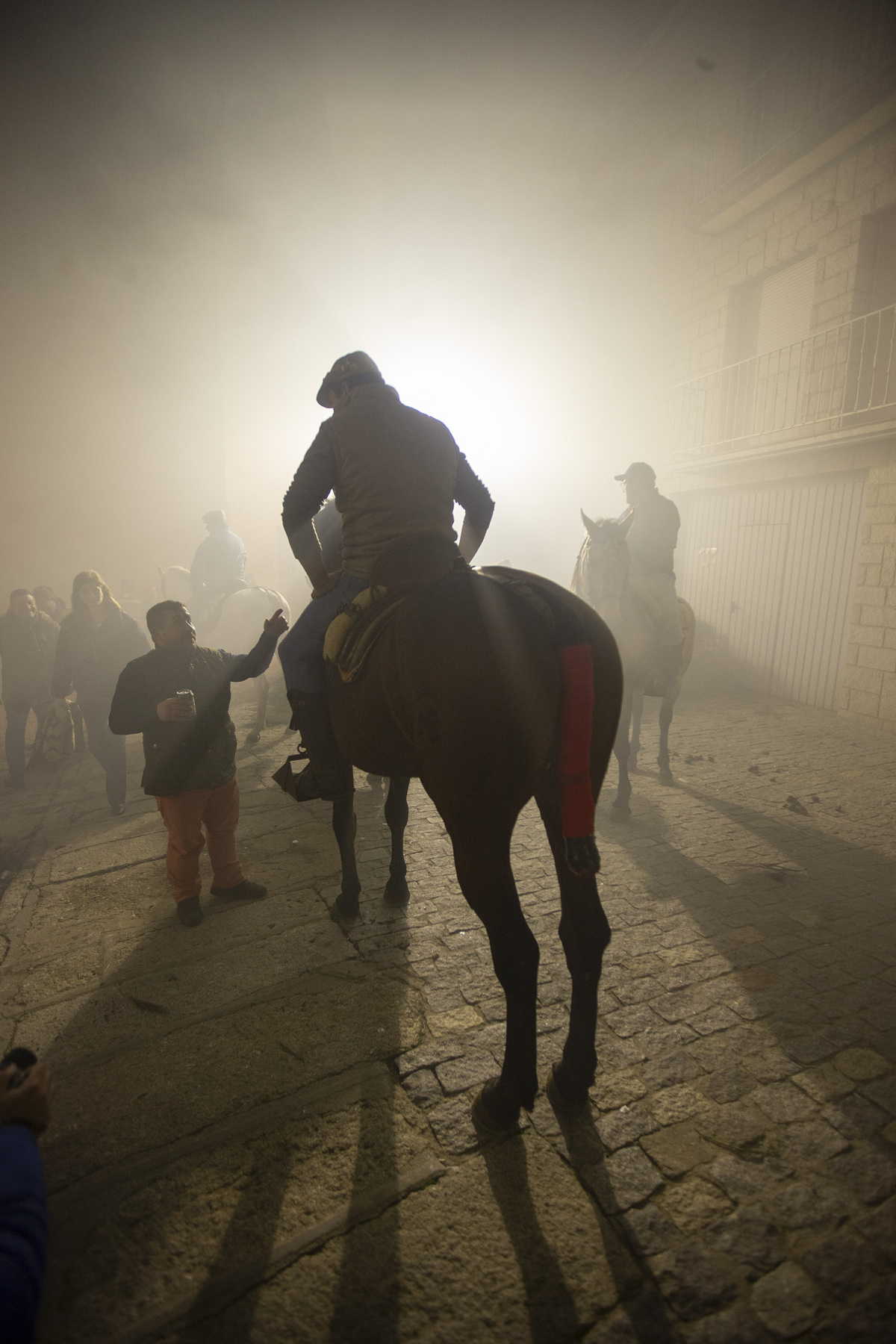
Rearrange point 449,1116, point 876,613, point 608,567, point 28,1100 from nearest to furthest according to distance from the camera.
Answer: point 28,1100 < point 449,1116 < point 608,567 < point 876,613

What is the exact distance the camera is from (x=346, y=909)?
3773 mm

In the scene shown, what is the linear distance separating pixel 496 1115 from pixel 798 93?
52.9 feet

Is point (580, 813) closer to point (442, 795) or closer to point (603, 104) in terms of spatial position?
point (442, 795)

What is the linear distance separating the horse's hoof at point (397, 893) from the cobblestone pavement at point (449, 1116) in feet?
0.33

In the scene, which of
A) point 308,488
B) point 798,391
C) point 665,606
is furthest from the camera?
point 798,391

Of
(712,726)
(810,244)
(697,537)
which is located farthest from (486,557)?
(712,726)

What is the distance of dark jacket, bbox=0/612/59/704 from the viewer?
743cm

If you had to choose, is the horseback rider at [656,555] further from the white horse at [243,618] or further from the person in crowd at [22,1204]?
the person in crowd at [22,1204]

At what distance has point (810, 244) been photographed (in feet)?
35.1

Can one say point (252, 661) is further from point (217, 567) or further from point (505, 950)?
point (217, 567)

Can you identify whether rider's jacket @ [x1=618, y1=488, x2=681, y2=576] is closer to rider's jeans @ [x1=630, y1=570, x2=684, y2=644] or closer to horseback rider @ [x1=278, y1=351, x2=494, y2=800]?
rider's jeans @ [x1=630, y1=570, x2=684, y2=644]

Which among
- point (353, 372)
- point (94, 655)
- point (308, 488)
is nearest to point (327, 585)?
point (308, 488)

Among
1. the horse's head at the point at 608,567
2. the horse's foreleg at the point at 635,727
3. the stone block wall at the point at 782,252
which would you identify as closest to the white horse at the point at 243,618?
the horse's head at the point at 608,567

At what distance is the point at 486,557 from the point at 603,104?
1350cm
